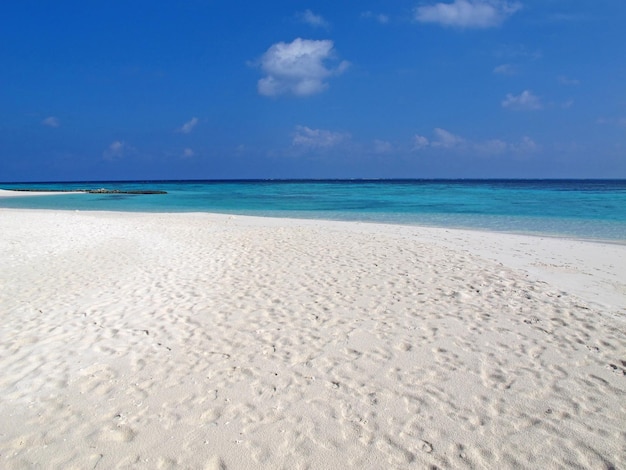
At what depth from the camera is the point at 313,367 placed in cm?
471

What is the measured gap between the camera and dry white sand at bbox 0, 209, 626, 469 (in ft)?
11.1

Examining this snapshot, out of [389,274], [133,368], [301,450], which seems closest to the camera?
[301,450]

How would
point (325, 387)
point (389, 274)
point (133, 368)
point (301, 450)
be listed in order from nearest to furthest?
point (301, 450), point (325, 387), point (133, 368), point (389, 274)

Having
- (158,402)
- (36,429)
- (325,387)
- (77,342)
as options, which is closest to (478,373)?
(325,387)

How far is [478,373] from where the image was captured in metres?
4.54

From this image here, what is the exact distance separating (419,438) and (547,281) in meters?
6.47

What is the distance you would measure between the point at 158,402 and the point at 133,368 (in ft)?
2.96

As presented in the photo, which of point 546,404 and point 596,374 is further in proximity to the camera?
point 596,374

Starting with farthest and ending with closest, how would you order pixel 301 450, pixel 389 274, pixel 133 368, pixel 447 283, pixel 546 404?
1. pixel 389 274
2. pixel 447 283
3. pixel 133 368
4. pixel 546 404
5. pixel 301 450

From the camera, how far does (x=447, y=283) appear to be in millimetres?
8156

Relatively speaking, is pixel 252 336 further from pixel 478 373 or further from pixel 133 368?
pixel 478 373

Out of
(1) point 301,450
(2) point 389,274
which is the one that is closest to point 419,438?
(1) point 301,450

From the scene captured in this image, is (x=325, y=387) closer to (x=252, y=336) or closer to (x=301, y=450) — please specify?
(x=301, y=450)

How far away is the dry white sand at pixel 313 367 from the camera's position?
11.1 feet
